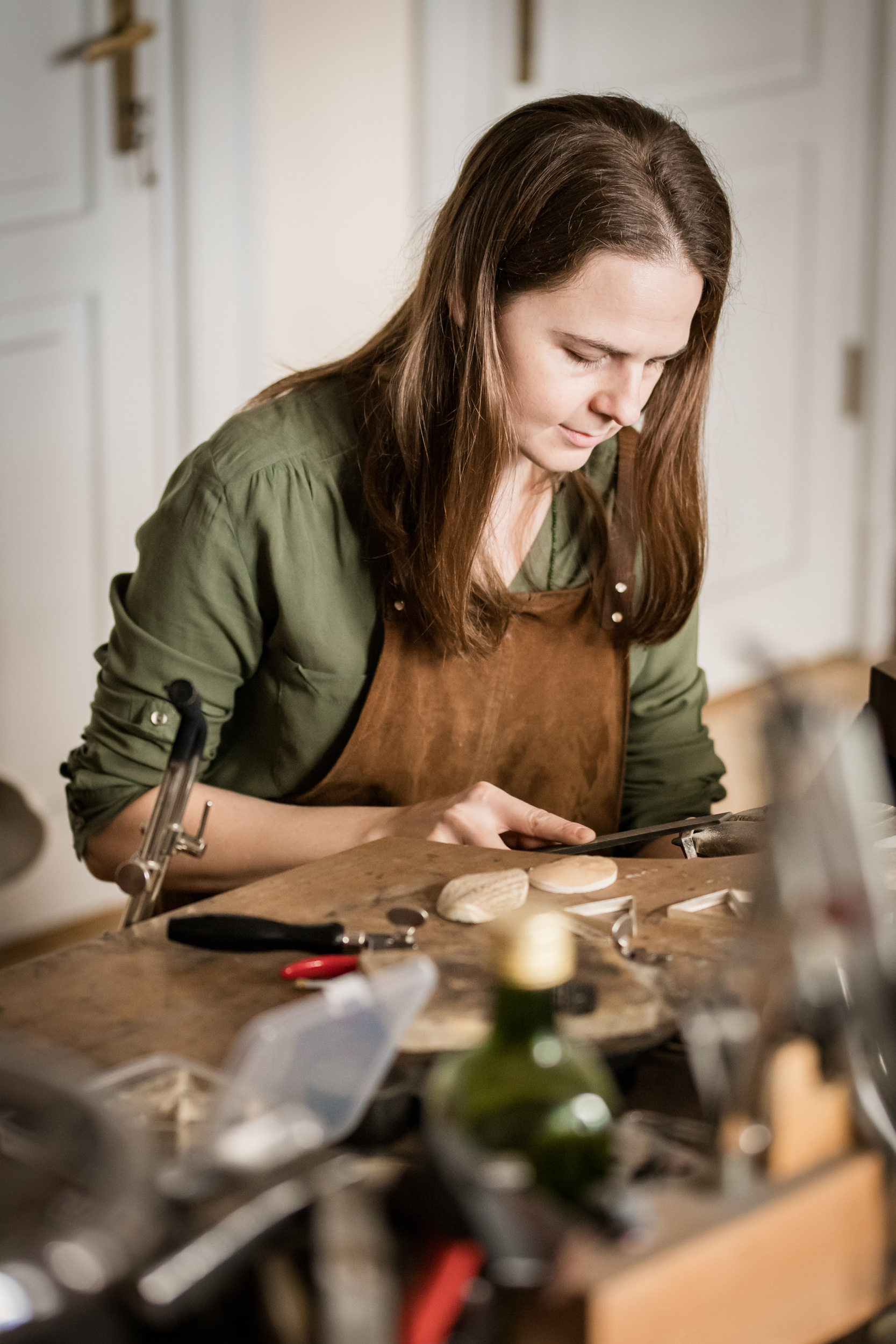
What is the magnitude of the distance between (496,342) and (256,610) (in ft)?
1.15

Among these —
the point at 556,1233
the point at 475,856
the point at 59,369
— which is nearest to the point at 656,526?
the point at 475,856

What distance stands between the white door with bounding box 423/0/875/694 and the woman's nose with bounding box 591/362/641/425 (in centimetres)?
162

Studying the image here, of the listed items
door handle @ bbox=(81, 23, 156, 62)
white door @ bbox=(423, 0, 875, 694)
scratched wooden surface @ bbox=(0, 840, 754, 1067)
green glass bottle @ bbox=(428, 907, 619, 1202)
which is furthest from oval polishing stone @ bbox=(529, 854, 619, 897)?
white door @ bbox=(423, 0, 875, 694)

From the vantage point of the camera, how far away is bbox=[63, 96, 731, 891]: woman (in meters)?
1.32

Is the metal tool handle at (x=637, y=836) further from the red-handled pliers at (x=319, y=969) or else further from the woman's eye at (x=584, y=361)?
the woman's eye at (x=584, y=361)

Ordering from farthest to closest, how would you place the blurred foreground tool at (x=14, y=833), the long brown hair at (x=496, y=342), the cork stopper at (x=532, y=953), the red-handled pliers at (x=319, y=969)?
the blurred foreground tool at (x=14, y=833)
the long brown hair at (x=496, y=342)
the red-handled pliers at (x=319, y=969)
the cork stopper at (x=532, y=953)

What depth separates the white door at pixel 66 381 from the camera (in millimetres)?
2311

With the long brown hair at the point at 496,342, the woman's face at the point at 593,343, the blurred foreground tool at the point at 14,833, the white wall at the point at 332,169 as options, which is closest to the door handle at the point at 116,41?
the white wall at the point at 332,169

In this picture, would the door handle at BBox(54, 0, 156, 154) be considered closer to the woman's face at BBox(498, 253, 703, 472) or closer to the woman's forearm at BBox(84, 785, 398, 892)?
the woman's face at BBox(498, 253, 703, 472)

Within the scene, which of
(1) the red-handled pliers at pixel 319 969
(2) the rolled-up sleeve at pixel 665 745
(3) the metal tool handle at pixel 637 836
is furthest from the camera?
(2) the rolled-up sleeve at pixel 665 745

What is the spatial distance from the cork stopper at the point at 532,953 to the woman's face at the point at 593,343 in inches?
31.6

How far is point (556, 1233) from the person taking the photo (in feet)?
1.98

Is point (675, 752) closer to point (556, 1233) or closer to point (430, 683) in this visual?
point (430, 683)

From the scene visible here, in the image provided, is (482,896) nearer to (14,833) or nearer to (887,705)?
(887,705)
